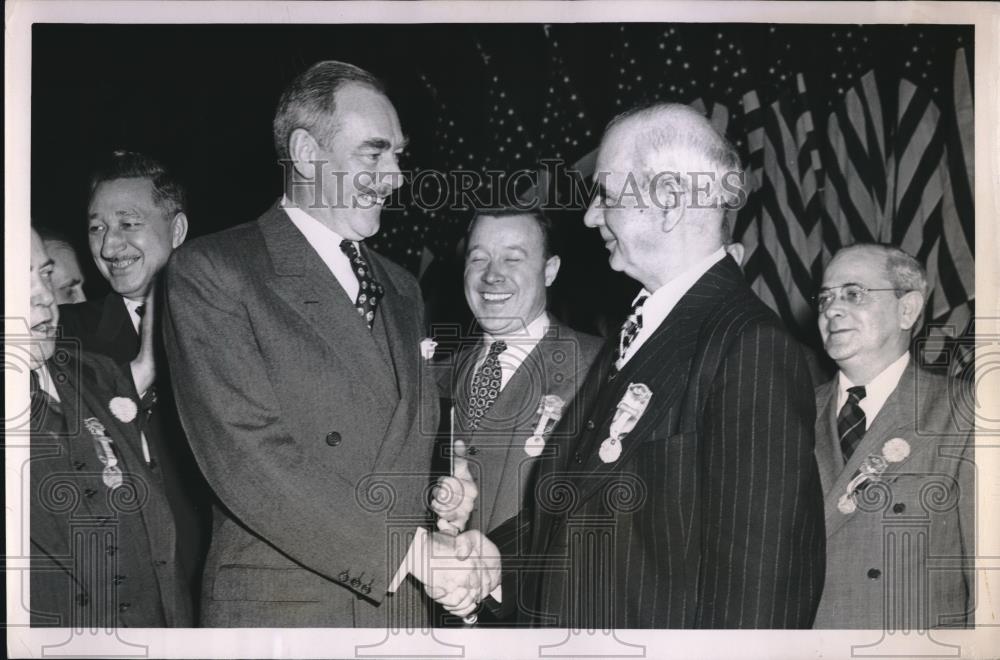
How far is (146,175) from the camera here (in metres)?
3.15

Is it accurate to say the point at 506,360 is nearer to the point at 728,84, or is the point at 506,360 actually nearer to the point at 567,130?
the point at 567,130

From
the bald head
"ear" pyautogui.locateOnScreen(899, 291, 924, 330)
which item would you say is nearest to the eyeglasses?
"ear" pyautogui.locateOnScreen(899, 291, 924, 330)

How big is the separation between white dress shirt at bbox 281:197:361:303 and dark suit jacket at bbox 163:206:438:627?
0.03m

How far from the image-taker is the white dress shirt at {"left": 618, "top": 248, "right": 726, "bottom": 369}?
10.1 ft

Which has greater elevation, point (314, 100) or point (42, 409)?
point (314, 100)

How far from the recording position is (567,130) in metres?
3.13

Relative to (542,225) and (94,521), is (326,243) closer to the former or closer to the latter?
(542,225)

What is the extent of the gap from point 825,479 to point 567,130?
4.37 feet

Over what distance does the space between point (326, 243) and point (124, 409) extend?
2.68ft

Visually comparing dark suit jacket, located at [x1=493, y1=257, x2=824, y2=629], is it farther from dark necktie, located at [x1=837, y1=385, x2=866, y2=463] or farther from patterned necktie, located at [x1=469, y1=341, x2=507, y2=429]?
patterned necktie, located at [x1=469, y1=341, x2=507, y2=429]

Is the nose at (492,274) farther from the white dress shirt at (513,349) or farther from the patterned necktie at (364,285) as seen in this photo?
the patterned necktie at (364,285)

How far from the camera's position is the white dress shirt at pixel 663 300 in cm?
307

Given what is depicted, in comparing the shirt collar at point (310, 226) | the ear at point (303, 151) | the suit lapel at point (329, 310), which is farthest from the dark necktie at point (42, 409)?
the ear at point (303, 151)

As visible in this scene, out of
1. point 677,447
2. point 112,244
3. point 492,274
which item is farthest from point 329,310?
point 677,447
